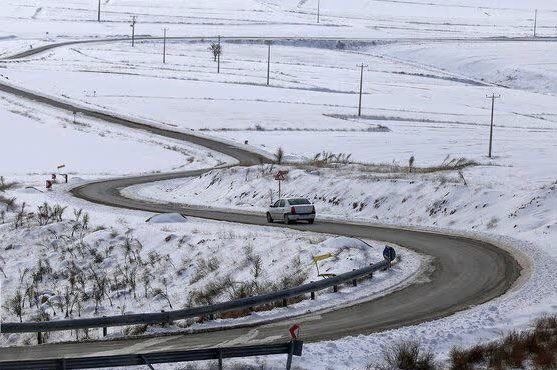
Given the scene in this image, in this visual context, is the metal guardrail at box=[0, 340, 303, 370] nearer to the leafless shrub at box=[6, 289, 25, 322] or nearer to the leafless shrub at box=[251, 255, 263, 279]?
the leafless shrub at box=[6, 289, 25, 322]

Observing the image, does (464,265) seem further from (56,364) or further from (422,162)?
(422,162)

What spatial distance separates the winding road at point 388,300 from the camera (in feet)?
65.8

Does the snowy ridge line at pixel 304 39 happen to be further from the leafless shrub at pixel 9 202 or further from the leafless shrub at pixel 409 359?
the leafless shrub at pixel 409 359

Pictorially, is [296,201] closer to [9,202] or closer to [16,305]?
[9,202]

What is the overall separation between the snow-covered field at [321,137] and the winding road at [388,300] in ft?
2.95

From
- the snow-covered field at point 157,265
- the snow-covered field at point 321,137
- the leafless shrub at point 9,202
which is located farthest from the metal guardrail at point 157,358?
the leafless shrub at point 9,202

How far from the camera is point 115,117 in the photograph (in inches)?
3531

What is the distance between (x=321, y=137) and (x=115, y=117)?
20.3 metres

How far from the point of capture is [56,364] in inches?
641

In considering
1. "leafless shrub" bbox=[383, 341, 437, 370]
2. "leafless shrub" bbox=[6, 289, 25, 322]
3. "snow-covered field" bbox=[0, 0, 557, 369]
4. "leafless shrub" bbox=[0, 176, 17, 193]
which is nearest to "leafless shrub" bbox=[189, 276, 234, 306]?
"snow-covered field" bbox=[0, 0, 557, 369]

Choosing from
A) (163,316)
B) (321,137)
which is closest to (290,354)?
(163,316)

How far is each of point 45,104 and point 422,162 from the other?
4481 cm

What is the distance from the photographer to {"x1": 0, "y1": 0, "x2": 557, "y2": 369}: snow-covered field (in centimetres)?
3359

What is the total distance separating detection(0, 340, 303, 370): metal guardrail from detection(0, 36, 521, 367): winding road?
7.80 feet
